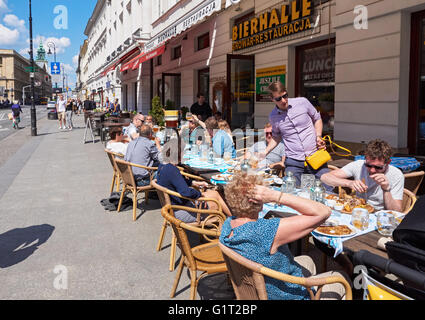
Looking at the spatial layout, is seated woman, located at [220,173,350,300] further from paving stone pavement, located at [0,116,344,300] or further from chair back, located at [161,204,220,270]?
paving stone pavement, located at [0,116,344,300]

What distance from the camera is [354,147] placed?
23.6 feet

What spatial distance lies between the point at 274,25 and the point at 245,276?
847 centimetres

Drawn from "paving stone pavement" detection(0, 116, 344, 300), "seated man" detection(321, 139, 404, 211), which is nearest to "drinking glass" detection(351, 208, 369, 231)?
"seated man" detection(321, 139, 404, 211)

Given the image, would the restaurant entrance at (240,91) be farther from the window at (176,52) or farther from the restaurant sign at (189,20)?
the window at (176,52)

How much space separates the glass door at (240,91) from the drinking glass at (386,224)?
329 inches

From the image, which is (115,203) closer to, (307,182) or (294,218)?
(307,182)

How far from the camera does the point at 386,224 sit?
260 centimetres

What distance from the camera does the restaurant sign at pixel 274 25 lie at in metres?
8.38

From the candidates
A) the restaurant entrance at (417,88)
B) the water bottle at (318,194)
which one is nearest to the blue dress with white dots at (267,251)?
the water bottle at (318,194)

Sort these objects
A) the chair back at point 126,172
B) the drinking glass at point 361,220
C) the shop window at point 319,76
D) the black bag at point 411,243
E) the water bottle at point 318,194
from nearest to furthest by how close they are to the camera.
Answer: the black bag at point 411,243 < the drinking glass at point 361,220 < the water bottle at point 318,194 < the chair back at point 126,172 < the shop window at point 319,76

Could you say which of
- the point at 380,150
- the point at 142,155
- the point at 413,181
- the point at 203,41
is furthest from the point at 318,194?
the point at 203,41
